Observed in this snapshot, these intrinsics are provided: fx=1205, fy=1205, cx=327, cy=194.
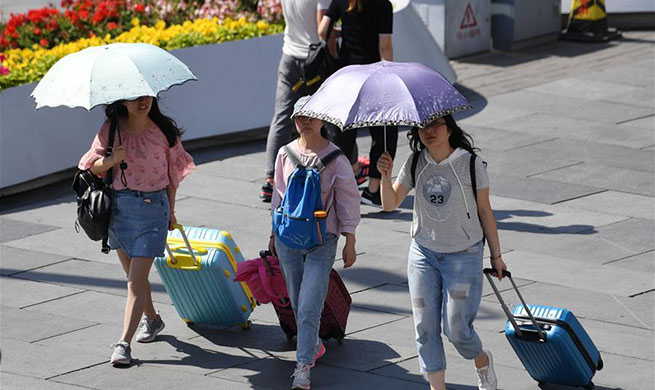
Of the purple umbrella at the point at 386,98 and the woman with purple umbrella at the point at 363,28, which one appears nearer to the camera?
the purple umbrella at the point at 386,98

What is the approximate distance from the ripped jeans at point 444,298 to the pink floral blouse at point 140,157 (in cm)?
159

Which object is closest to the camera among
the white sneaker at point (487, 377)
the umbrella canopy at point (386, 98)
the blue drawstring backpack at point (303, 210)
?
the umbrella canopy at point (386, 98)

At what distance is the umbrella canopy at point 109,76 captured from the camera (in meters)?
6.29

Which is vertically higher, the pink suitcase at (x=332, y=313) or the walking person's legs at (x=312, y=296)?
the walking person's legs at (x=312, y=296)

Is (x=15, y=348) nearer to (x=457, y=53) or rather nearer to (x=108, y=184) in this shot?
(x=108, y=184)

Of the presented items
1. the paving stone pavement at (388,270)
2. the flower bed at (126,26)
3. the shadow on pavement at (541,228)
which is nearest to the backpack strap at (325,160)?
the paving stone pavement at (388,270)

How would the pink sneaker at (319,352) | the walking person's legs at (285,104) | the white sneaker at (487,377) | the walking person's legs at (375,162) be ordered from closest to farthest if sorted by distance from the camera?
1. the white sneaker at (487,377)
2. the pink sneaker at (319,352)
3. the walking person's legs at (375,162)
4. the walking person's legs at (285,104)

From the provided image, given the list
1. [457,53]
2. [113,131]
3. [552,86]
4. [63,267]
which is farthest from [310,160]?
[457,53]

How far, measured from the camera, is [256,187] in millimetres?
10664

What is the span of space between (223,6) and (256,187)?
3.63 metres

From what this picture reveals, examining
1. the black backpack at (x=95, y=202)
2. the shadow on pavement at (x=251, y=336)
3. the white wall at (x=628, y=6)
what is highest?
the black backpack at (x=95, y=202)

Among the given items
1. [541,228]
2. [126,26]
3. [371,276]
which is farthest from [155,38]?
[371,276]

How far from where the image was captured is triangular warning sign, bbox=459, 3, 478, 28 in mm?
16328

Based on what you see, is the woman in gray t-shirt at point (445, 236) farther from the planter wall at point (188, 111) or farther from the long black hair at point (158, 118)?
the planter wall at point (188, 111)
